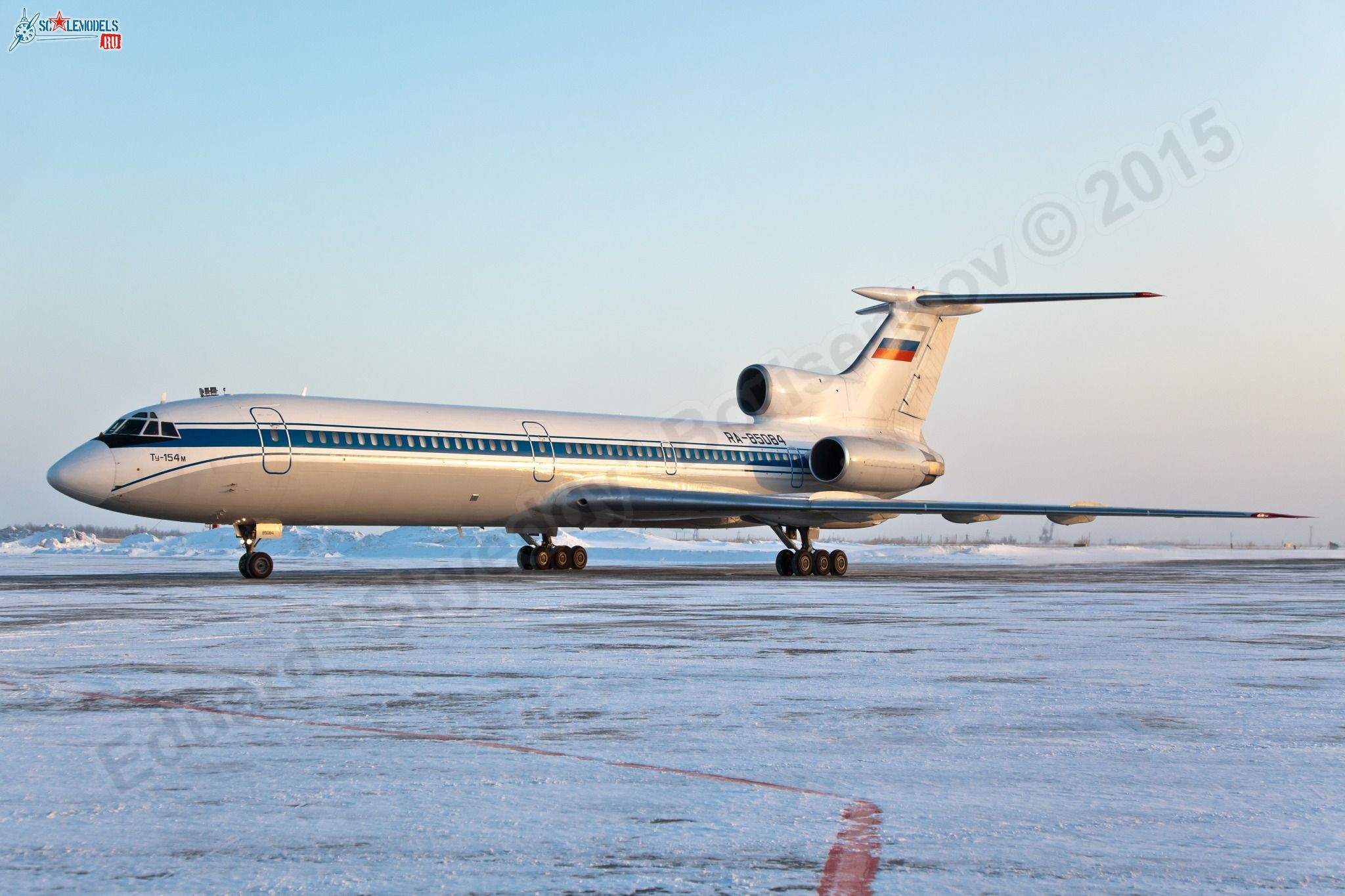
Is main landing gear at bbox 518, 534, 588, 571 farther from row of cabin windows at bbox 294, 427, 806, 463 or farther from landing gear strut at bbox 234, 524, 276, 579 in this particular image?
landing gear strut at bbox 234, 524, 276, 579

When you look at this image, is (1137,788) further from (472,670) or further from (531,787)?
(472,670)

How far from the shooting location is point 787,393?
32.3 metres

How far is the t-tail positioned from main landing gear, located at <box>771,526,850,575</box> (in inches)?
194

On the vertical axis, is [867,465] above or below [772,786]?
above

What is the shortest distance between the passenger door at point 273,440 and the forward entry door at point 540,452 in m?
5.55

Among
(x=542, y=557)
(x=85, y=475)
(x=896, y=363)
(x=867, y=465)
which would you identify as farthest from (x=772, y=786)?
(x=896, y=363)

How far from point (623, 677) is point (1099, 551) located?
4715cm

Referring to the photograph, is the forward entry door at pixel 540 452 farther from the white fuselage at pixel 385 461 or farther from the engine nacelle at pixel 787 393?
the engine nacelle at pixel 787 393

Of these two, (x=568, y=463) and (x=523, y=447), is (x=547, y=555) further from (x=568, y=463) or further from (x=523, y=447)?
(x=523, y=447)

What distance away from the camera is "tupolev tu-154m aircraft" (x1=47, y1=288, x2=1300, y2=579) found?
21.9 metres

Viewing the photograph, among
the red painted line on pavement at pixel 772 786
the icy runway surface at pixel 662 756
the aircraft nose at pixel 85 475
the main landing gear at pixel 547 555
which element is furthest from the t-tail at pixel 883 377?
the red painted line on pavement at pixel 772 786

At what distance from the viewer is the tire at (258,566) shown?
22.4 meters

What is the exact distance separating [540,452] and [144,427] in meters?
8.20

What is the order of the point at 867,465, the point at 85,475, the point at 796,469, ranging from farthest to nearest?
the point at 796,469 → the point at 867,465 → the point at 85,475
